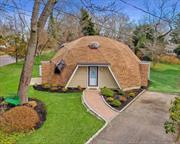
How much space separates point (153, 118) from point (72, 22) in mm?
33692

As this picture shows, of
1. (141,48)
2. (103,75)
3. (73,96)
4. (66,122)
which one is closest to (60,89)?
(73,96)

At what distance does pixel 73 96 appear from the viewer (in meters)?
21.2

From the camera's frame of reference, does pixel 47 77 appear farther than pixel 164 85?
No

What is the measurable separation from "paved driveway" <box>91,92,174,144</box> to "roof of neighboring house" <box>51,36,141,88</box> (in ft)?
13.5

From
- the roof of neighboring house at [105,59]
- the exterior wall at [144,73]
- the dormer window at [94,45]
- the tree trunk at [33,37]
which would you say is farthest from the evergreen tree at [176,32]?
the tree trunk at [33,37]

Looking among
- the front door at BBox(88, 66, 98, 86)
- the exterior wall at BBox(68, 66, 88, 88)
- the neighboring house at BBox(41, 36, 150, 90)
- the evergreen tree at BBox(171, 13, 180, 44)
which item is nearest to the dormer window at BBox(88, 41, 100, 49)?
the neighboring house at BBox(41, 36, 150, 90)

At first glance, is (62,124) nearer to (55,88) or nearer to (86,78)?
(55,88)

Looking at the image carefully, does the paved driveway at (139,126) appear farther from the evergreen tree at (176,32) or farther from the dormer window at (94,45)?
the evergreen tree at (176,32)

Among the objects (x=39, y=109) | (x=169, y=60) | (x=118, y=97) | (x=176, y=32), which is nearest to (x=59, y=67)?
(x=118, y=97)

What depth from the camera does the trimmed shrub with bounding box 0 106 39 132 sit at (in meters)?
14.0

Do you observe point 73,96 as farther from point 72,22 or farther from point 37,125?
point 72,22

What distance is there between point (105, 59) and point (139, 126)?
401 inches

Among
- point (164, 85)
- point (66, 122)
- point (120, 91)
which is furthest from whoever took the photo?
point (164, 85)

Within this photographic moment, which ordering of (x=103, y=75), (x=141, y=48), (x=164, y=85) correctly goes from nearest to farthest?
1. (x=103, y=75)
2. (x=164, y=85)
3. (x=141, y=48)
